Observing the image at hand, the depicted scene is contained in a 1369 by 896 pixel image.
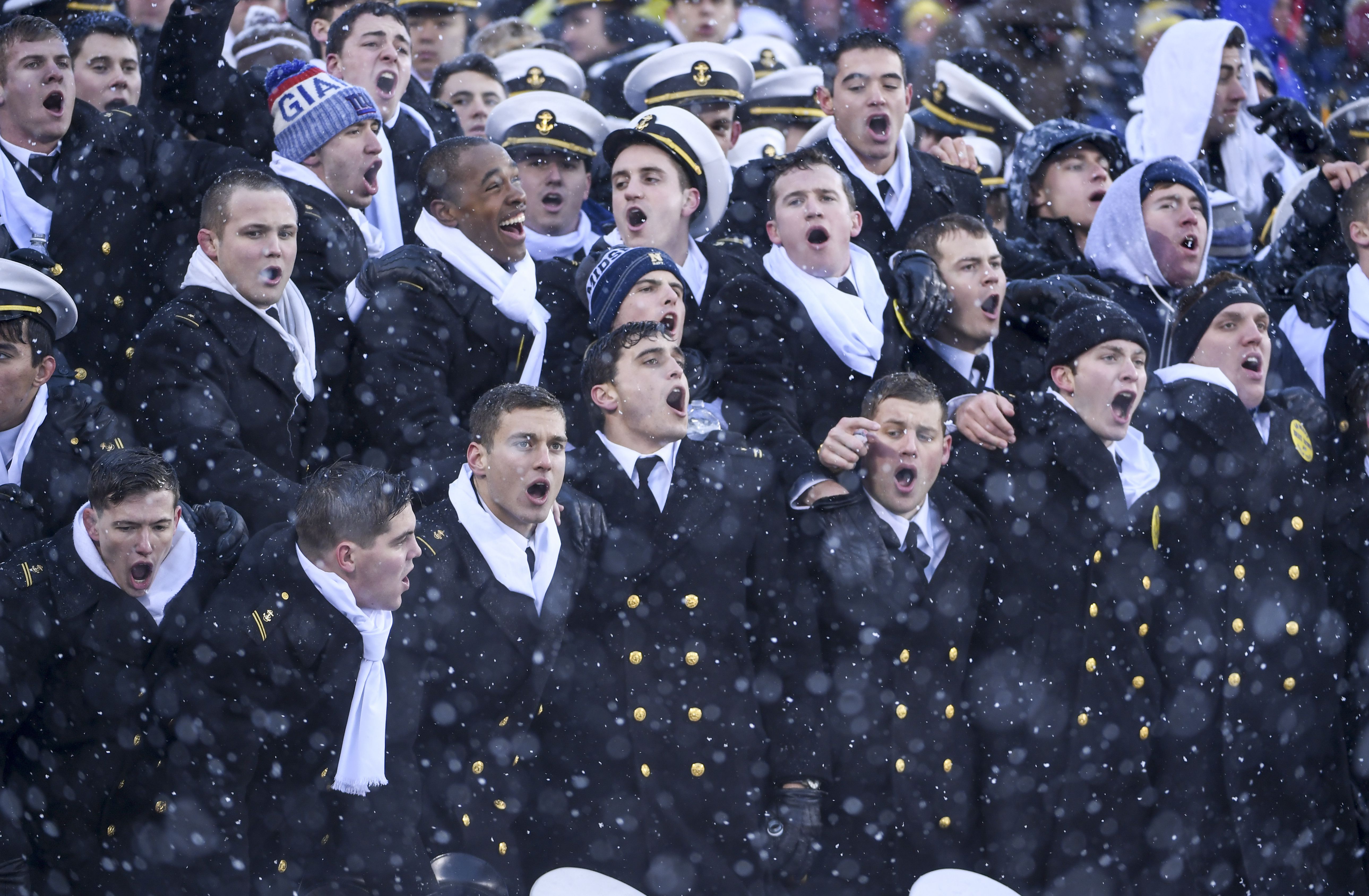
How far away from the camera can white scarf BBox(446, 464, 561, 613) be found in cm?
514

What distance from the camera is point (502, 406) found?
17.0 ft

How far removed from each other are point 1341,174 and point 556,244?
2881 mm

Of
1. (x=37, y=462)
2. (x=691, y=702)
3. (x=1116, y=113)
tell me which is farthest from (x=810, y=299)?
(x=1116, y=113)

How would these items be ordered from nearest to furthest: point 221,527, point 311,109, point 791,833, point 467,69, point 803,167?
point 221,527, point 791,833, point 803,167, point 311,109, point 467,69

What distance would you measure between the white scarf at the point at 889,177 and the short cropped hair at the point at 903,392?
1474 mm

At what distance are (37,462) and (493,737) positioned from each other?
4.75ft

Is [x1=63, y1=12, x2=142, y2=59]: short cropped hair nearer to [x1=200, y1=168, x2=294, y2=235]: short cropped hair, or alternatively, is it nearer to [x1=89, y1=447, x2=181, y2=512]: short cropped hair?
[x1=200, y1=168, x2=294, y2=235]: short cropped hair

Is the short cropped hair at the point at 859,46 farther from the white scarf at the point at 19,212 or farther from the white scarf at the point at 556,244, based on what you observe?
the white scarf at the point at 19,212

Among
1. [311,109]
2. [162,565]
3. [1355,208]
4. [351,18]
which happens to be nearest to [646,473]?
[162,565]

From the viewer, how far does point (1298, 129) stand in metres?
8.16

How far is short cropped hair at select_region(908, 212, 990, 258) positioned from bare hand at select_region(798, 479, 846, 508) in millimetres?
1039

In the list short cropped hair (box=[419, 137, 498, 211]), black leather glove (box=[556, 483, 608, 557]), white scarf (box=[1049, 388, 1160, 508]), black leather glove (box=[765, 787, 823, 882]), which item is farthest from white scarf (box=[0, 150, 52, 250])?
white scarf (box=[1049, 388, 1160, 508])

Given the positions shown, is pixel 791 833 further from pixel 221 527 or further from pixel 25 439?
pixel 25 439

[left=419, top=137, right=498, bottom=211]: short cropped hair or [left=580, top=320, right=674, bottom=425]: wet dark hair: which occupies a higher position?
[left=419, top=137, right=498, bottom=211]: short cropped hair
